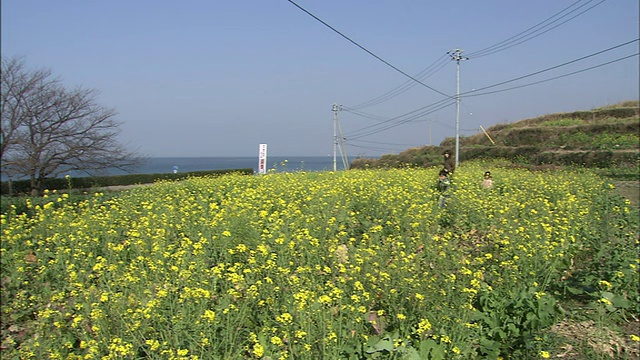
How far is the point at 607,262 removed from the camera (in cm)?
529

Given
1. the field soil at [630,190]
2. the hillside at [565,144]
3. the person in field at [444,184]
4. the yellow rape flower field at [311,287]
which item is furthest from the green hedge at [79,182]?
the field soil at [630,190]

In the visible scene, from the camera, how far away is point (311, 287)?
3.90 metres

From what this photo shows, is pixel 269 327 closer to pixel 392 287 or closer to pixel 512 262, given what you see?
pixel 392 287

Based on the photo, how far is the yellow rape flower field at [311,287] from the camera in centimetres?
344

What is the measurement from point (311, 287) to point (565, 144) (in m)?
29.9

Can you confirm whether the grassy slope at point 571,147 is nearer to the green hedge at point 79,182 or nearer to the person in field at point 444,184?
the person in field at point 444,184

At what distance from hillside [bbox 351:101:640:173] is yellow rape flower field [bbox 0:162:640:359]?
65.1 ft

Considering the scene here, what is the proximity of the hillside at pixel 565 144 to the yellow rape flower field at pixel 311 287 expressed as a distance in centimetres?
1983

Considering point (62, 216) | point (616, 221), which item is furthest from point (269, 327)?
point (616, 221)

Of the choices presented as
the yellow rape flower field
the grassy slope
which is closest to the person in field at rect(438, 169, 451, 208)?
the yellow rape flower field

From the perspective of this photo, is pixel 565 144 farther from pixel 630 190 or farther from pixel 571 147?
pixel 630 190

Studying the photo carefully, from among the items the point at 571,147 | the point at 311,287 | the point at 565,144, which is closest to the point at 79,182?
the point at 311,287

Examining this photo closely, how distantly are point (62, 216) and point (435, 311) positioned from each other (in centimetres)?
548

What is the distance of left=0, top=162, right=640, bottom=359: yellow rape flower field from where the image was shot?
3.44 metres
